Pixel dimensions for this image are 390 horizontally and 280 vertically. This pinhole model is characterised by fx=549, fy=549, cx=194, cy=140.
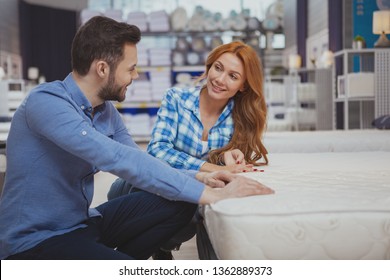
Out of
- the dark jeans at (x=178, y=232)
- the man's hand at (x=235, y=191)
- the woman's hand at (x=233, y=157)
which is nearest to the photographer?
the man's hand at (x=235, y=191)

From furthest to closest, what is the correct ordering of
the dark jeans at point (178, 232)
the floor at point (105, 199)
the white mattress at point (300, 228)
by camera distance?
the floor at point (105, 199)
the dark jeans at point (178, 232)
the white mattress at point (300, 228)

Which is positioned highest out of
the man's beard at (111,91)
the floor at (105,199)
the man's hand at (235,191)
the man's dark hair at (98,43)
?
the man's dark hair at (98,43)

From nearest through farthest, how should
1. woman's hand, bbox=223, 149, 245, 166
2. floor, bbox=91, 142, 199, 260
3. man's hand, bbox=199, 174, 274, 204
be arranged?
1. man's hand, bbox=199, 174, 274, 204
2. woman's hand, bbox=223, 149, 245, 166
3. floor, bbox=91, 142, 199, 260

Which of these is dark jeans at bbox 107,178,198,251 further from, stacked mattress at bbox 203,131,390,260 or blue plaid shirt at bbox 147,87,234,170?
stacked mattress at bbox 203,131,390,260

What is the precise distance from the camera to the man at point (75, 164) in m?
1.36

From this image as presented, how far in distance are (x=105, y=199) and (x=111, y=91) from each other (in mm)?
2484

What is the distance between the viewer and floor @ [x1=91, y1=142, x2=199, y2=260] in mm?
2507

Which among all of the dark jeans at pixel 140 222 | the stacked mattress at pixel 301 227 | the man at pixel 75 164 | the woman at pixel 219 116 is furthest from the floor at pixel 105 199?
the stacked mattress at pixel 301 227

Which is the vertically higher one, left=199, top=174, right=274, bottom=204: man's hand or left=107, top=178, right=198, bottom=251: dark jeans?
left=199, top=174, right=274, bottom=204: man's hand

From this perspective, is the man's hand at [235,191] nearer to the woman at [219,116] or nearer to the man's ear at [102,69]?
the man's ear at [102,69]

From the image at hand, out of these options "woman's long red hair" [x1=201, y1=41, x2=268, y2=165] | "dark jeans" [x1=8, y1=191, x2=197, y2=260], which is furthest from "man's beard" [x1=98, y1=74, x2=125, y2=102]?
"woman's long red hair" [x1=201, y1=41, x2=268, y2=165]

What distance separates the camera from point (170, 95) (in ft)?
7.78

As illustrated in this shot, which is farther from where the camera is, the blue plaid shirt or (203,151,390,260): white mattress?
the blue plaid shirt
